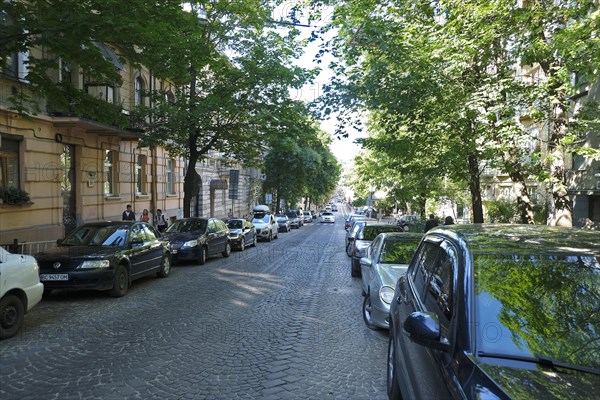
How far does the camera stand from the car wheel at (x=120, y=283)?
29.2 feet

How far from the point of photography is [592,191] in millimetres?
16625

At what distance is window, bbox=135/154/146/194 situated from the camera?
75.2ft

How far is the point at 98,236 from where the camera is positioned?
9.78 m

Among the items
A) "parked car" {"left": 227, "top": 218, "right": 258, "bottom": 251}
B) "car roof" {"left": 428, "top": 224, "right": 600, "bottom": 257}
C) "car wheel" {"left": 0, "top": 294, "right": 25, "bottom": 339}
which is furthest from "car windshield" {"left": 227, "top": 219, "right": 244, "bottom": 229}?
"car roof" {"left": 428, "top": 224, "right": 600, "bottom": 257}

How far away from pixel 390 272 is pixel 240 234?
1353 cm

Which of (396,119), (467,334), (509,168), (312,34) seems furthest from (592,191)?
(467,334)

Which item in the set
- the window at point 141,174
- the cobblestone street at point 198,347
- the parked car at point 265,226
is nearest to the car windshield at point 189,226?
the cobblestone street at point 198,347

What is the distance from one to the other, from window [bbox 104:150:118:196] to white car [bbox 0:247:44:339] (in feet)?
46.0

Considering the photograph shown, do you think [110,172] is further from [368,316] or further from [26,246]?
[368,316]

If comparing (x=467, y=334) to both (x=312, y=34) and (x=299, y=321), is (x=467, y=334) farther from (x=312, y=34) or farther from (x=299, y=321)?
(x=312, y=34)

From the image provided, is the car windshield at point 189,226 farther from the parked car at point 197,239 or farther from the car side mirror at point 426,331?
the car side mirror at point 426,331

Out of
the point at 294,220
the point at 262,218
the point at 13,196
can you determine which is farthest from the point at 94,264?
the point at 294,220

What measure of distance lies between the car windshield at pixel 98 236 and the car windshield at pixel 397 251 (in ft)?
18.6

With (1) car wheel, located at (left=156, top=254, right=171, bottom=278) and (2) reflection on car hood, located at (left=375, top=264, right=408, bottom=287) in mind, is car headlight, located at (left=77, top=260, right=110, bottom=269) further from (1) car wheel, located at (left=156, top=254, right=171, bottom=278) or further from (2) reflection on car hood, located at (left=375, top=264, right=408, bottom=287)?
(2) reflection on car hood, located at (left=375, top=264, right=408, bottom=287)
